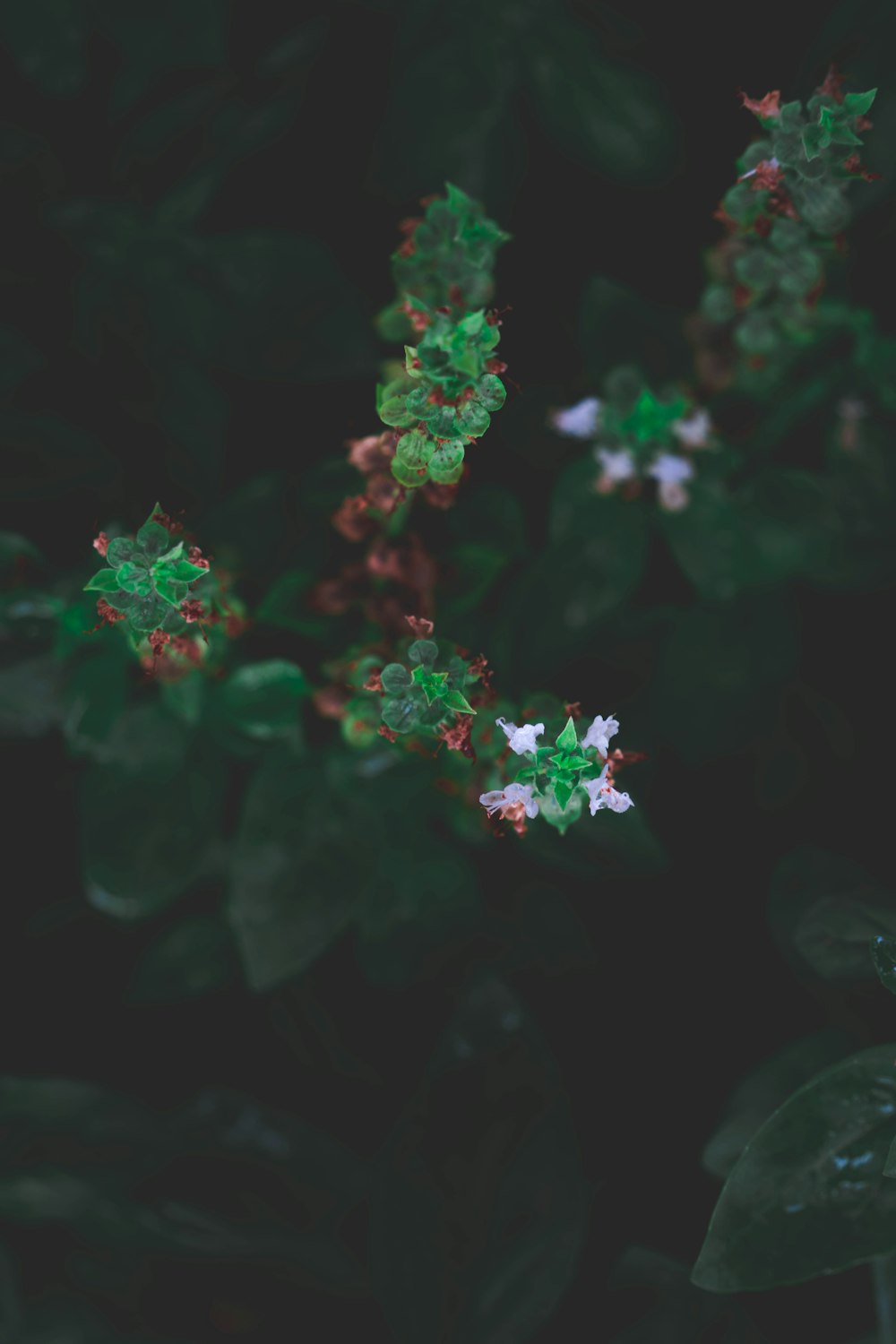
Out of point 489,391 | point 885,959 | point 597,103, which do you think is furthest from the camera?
point 597,103

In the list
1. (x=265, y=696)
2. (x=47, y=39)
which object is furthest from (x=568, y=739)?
(x=47, y=39)

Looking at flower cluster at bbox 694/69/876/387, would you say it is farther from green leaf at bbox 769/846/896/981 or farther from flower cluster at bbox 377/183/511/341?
green leaf at bbox 769/846/896/981

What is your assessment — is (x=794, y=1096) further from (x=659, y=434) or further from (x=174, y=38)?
(x=174, y=38)

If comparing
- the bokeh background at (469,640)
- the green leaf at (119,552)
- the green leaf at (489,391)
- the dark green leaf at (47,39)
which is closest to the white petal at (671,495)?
the bokeh background at (469,640)

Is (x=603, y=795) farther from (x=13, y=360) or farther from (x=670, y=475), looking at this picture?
(x=13, y=360)

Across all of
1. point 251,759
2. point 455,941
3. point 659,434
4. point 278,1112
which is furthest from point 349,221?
point 278,1112

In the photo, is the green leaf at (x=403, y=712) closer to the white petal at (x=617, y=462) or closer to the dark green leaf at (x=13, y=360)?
the white petal at (x=617, y=462)

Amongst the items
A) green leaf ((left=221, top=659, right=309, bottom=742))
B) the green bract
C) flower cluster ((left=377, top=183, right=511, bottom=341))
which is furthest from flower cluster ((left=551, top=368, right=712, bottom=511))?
the green bract
